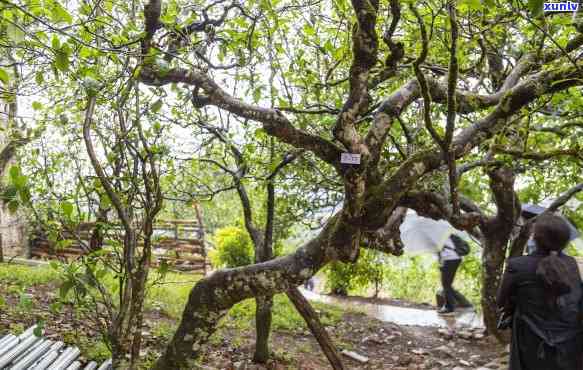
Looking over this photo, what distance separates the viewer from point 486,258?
655 centimetres

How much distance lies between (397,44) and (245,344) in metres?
4.34

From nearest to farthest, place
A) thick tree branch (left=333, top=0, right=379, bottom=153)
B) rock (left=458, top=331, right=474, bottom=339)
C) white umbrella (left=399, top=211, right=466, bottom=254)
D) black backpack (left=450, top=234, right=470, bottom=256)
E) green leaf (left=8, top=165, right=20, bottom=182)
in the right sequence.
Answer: green leaf (left=8, top=165, right=20, bottom=182) → thick tree branch (left=333, top=0, right=379, bottom=153) → rock (left=458, top=331, right=474, bottom=339) → black backpack (left=450, top=234, right=470, bottom=256) → white umbrella (left=399, top=211, right=466, bottom=254)

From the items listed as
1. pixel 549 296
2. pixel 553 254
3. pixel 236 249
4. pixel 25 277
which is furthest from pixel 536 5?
pixel 236 249

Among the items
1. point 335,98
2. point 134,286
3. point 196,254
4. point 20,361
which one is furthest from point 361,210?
point 196,254

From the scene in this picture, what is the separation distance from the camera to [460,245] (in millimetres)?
9617

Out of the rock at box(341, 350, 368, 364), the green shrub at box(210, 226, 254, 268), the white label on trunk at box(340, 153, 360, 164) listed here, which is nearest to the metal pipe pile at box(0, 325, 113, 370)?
the white label on trunk at box(340, 153, 360, 164)

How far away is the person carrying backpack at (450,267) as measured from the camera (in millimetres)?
9344

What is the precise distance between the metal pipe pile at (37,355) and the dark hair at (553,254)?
3.42 meters

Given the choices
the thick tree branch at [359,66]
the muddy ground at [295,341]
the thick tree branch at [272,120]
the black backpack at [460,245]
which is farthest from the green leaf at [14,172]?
the black backpack at [460,245]

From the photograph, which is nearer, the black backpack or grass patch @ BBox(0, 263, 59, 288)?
grass patch @ BBox(0, 263, 59, 288)

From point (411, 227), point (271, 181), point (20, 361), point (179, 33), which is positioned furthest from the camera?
point (411, 227)

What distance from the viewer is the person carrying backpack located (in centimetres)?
934

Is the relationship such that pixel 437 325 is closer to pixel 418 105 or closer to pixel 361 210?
pixel 418 105

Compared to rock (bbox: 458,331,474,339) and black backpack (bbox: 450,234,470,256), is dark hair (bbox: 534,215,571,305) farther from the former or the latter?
black backpack (bbox: 450,234,470,256)
